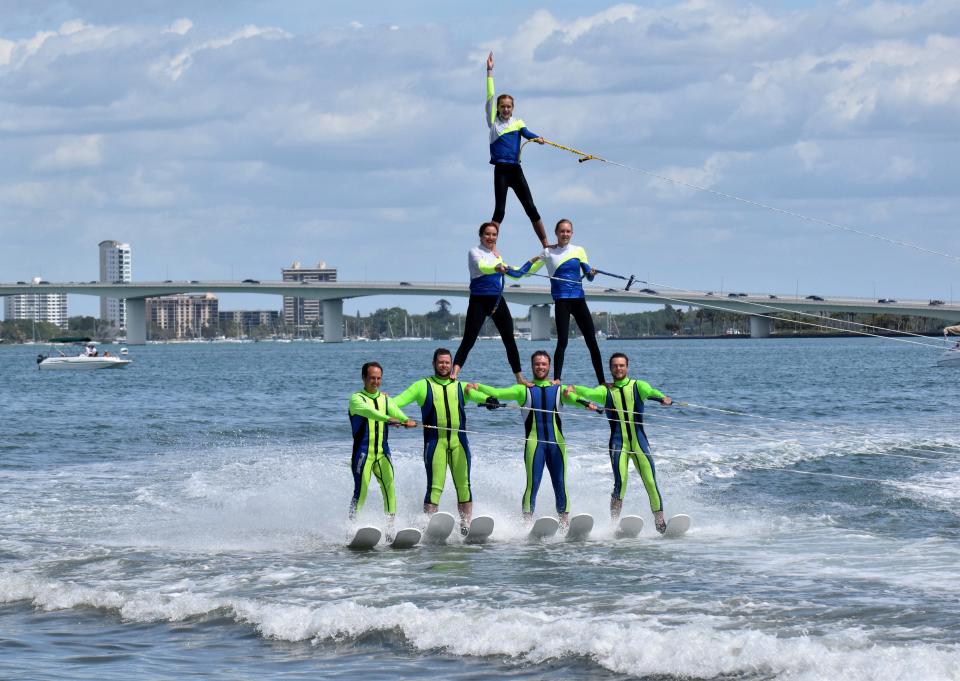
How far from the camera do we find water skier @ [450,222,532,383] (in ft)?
45.8

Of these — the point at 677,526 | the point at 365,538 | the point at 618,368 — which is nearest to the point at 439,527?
the point at 365,538

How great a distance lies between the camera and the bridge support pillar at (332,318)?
117850 mm

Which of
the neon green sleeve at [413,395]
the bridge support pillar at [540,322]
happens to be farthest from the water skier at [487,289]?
the bridge support pillar at [540,322]

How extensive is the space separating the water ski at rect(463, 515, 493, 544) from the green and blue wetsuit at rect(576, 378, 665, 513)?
4.96 feet

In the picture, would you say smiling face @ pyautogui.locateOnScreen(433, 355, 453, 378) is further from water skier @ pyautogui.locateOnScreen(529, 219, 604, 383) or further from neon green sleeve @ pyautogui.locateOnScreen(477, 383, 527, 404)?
water skier @ pyautogui.locateOnScreen(529, 219, 604, 383)

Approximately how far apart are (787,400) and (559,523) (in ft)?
103

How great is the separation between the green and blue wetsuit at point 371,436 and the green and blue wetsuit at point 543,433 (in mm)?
1256

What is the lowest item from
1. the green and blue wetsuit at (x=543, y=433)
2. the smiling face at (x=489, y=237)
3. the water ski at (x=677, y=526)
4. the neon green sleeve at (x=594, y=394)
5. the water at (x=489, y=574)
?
the water at (x=489, y=574)

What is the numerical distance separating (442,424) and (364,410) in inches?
36.3

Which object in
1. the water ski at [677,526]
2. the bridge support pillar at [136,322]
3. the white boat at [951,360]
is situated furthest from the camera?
the bridge support pillar at [136,322]

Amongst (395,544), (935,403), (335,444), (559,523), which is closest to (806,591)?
(559,523)

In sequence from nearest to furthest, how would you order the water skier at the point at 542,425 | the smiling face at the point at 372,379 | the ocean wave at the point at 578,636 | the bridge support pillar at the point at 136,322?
the ocean wave at the point at 578,636 → the smiling face at the point at 372,379 → the water skier at the point at 542,425 → the bridge support pillar at the point at 136,322

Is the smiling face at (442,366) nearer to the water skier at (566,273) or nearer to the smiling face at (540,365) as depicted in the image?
the smiling face at (540,365)

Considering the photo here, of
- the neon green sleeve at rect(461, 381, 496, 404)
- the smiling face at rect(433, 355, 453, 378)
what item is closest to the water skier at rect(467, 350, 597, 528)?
the neon green sleeve at rect(461, 381, 496, 404)
